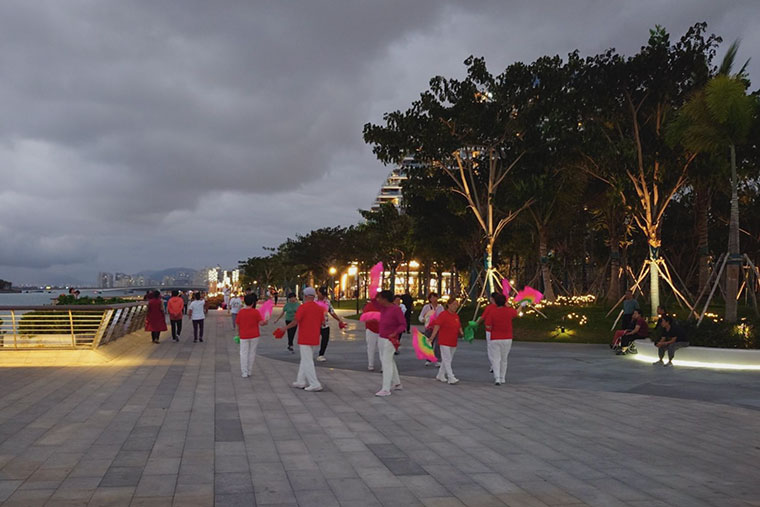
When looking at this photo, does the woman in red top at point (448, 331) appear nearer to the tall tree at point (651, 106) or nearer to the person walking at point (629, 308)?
the person walking at point (629, 308)

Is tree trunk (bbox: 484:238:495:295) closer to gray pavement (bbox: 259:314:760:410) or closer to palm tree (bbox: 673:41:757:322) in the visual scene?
gray pavement (bbox: 259:314:760:410)

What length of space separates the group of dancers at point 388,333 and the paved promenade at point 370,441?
1.42 ft

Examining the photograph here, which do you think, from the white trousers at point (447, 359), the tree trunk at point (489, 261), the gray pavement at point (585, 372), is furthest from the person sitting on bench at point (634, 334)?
the tree trunk at point (489, 261)

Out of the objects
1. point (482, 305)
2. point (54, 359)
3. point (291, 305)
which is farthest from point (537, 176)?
point (54, 359)

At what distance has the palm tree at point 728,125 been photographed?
17.8 metres

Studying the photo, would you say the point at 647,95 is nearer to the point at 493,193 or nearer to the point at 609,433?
the point at 493,193

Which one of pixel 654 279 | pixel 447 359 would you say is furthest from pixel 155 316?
pixel 654 279

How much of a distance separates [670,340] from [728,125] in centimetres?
690

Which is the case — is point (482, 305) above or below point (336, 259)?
below

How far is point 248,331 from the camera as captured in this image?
1272 centimetres

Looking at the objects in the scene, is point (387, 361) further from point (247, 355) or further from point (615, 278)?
point (615, 278)

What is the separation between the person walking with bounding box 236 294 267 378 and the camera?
1276 centimetres

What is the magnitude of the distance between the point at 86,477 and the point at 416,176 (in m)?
26.9

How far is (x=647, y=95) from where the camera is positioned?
25297 mm
